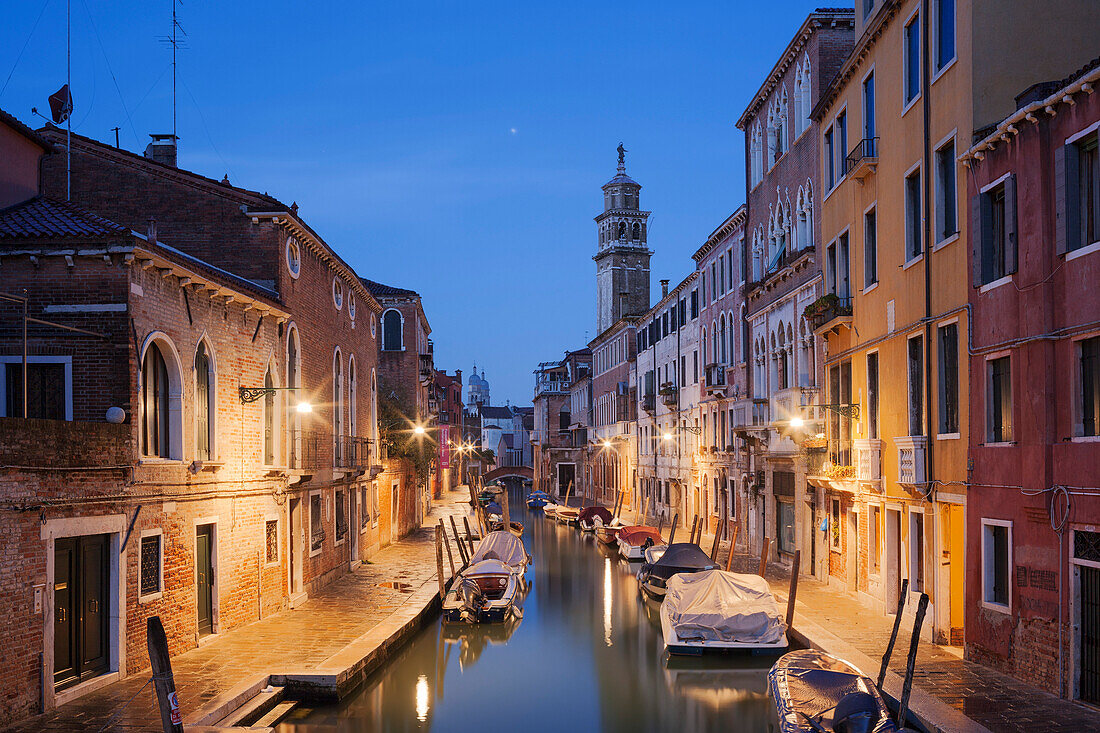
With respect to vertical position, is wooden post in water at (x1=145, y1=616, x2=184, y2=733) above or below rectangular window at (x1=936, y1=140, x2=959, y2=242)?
below

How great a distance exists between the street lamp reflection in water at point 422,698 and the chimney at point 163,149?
1202 cm

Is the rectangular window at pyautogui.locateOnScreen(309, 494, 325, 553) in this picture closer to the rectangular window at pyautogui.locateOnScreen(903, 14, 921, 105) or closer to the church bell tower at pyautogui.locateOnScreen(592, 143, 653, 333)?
the rectangular window at pyautogui.locateOnScreen(903, 14, 921, 105)

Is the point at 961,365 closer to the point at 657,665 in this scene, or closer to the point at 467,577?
the point at 657,665

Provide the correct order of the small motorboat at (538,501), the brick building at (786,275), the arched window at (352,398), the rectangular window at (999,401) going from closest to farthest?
the rectangular window at (999,401) < the brick building at (786,275) < the arched window at (352,398) < the small motorboat at (538,501)

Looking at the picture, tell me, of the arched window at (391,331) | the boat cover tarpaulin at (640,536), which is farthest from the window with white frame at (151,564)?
the arched window at (391,331)

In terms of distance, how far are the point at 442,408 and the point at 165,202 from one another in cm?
5108

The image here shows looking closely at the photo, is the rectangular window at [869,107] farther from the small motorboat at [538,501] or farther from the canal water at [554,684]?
the small motorboat at [538,501]

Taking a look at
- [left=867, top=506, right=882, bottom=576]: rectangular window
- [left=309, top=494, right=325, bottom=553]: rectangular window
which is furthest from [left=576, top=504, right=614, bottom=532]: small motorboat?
[left=867, top=506, right=882, bottom=576]: rectangular window

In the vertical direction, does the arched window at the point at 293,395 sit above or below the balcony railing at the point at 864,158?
below

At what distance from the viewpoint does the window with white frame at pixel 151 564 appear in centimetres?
1344

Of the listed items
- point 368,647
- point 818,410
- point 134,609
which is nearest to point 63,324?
point 134,609

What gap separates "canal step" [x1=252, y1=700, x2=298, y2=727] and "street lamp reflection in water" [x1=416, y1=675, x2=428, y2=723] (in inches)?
74.9

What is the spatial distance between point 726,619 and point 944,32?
30.8 feet

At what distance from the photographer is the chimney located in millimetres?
21953
